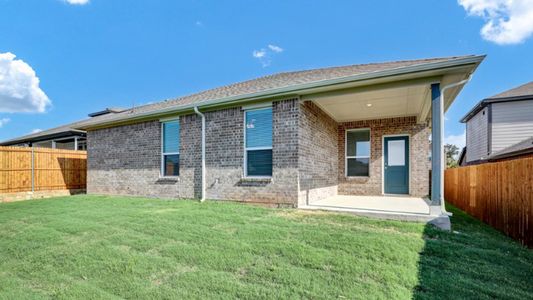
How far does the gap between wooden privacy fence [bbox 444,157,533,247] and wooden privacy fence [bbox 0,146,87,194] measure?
16.2 metres

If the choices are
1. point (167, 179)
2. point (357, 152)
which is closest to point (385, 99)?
point (357, 152)

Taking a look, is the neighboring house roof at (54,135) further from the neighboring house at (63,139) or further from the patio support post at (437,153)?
the patio support post at (437,153)

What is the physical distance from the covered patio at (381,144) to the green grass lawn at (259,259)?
1.35m

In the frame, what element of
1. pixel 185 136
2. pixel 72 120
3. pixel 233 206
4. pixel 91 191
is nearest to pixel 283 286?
pixel 233 206

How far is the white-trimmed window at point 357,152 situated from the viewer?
9.70 m

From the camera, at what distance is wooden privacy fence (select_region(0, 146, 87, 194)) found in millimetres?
10695

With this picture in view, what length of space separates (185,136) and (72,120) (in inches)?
777

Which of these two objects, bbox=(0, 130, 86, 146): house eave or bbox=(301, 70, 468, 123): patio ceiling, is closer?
bbox=(301, 70, 468, 123): patio ceiling

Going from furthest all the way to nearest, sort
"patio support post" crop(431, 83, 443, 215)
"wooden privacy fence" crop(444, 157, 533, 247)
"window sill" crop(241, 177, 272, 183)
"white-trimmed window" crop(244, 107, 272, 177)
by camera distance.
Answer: "white-trimmed window" crop(244, 107, 272, 177)
"window sill" crop(241, 177, 272, 183)
"patio support post" crop(431, 83, 443, 215)
"wooden privacy fence" crop(444, 157, 533, 247)

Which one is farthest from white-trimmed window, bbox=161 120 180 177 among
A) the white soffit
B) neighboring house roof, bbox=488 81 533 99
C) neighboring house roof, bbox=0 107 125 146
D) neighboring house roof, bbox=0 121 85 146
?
neighboring house roof, bbox=488 81 533 99

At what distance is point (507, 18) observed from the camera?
35.2 ft

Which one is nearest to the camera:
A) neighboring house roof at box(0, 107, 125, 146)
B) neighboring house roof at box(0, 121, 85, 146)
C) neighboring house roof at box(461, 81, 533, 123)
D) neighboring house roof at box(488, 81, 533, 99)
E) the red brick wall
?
the red brick wall

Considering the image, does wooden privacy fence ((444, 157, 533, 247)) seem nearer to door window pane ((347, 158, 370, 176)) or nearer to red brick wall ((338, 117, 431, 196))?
red brick wall ((338, 117, 431, 196))

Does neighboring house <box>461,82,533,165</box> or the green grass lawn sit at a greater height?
neighboring house <box>461,82,533,165</box>
